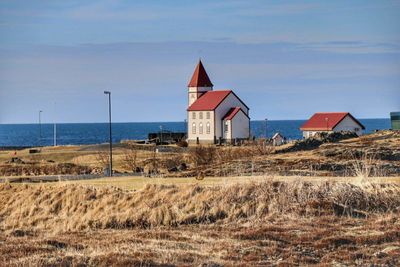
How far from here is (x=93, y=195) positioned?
32.2 metres

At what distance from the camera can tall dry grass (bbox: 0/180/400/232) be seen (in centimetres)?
2567

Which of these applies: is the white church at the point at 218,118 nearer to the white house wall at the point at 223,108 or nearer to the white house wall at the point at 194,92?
the white house wall at the point at 223,108

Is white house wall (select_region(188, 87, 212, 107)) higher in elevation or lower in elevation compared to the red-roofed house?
higher

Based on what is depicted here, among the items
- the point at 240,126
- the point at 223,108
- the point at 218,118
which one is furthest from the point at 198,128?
the point at 240,126

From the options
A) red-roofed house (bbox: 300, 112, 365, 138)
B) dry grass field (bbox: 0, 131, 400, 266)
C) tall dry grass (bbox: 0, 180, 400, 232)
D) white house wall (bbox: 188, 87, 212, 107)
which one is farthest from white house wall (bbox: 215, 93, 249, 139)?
tall dry grass (bbox: 0, 180, 400, 232)

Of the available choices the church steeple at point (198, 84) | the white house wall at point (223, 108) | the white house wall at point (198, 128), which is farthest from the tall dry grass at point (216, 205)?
the church steeple at point (198, 84)

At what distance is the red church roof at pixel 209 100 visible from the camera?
92206 millimetres

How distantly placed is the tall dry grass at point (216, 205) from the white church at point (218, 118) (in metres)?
60.7

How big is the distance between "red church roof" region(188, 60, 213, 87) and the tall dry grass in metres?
66.8

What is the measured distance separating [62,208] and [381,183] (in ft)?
46.4

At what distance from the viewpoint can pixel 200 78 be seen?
9775 centimetres

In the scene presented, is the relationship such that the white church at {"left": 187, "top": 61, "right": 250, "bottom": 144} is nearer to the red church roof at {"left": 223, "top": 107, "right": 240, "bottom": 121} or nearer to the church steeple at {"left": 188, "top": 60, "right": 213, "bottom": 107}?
the red church roof at {"left": 223, "top": 107, "right": 240, "bottom": 121}

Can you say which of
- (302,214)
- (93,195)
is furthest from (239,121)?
(302,214)

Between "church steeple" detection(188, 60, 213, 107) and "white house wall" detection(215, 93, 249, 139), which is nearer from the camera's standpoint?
"white house wall" detection(215, 93, 249, 139)
